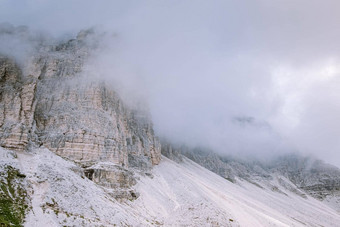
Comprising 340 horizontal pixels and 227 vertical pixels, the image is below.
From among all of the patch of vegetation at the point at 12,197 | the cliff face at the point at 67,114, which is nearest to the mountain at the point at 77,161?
the patch of vegetation at the point at 12,197

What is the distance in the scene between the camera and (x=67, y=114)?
250ft

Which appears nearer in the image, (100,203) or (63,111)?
(100,203)

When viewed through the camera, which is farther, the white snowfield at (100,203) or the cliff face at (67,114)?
the cliff face at (67,114)

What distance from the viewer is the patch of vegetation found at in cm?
3269

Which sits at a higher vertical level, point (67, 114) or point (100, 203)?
point (67, 114)

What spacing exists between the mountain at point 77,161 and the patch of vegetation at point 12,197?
0.15 m

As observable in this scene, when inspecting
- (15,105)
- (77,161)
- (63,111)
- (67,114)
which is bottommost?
(77,161)

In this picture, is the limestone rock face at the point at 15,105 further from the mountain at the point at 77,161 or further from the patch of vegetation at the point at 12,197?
the patch of vegetation at the point at 12,197

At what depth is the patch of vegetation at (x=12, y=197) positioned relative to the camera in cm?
3269

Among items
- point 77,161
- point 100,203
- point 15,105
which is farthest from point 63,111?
point 100,203

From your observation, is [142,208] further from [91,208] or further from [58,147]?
[58,147]

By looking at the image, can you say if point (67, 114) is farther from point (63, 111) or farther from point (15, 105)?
point (15, 105)

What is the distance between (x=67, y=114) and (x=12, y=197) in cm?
4078

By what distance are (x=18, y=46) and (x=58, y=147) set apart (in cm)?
4050
